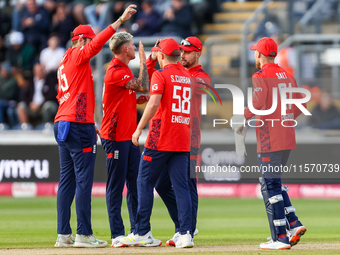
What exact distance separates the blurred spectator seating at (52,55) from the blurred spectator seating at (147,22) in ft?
6.84

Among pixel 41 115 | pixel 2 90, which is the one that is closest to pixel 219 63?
pixel 41 115

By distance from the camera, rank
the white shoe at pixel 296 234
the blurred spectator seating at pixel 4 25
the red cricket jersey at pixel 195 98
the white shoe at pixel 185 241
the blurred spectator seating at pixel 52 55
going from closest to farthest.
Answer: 1. the white shoe at pixel 185 241
2. the white shoe at pixel 296 234
3. the red cricket jersey at pixel 195 98
4. the blurred spectator seating at pixel 52 55
5. the blurred spectator seating at pixel 4 25

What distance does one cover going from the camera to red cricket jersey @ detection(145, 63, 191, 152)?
22.6 ft

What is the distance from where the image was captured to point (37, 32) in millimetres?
17234

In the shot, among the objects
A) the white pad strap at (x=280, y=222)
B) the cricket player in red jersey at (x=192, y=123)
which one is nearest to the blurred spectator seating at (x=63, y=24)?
the cricket player in red jersey at (x=192, y=123)

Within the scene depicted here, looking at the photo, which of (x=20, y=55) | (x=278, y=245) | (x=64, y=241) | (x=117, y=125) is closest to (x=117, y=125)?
(x=117, y=125)

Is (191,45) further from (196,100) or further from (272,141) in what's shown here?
(272,141)

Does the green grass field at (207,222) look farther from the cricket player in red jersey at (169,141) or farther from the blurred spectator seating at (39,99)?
the blurred spectator seating at (39,99)

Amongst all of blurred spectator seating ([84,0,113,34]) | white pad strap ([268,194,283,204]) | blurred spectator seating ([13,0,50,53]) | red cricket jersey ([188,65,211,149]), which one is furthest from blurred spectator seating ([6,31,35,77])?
white pad strap ([268,194,283,204])

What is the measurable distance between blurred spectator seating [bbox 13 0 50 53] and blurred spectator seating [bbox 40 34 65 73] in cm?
78

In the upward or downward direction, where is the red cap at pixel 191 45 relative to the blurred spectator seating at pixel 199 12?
downward

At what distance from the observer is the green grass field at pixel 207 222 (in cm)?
786

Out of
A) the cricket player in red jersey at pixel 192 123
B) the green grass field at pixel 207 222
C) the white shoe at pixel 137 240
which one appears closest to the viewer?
the white shoe at pixel 137 240

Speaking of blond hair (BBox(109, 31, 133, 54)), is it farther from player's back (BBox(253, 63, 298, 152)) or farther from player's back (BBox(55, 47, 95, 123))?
player's back (BBox(253, 63, 298, 152))
